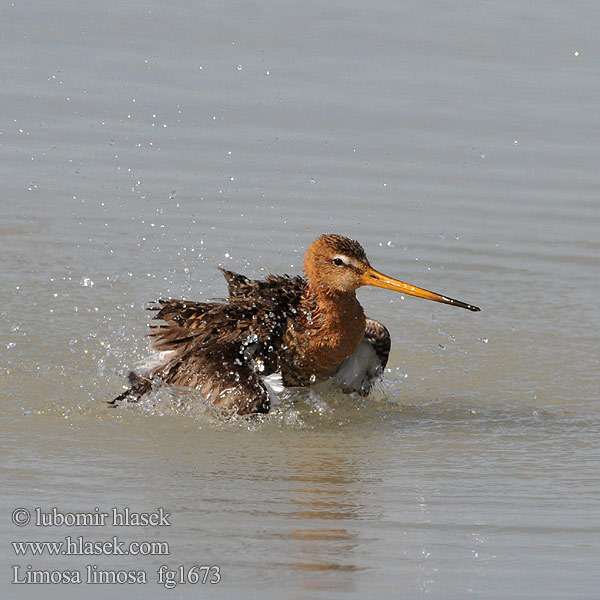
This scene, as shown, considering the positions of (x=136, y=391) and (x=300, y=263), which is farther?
(x=300, y=263)

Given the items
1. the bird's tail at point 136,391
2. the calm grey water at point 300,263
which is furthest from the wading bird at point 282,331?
the calm grey water at point 300,263

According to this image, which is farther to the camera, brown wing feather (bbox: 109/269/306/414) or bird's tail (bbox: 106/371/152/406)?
bird's tail (bbox: 106/371/152/406)

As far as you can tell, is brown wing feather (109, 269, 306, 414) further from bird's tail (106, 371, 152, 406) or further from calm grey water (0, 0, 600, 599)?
calm grey water (0, 0, 600, 599)

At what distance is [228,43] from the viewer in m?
12.8

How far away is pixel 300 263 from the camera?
9445mm

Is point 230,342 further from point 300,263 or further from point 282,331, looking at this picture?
point 300,263

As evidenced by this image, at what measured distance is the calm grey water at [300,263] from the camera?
537cm

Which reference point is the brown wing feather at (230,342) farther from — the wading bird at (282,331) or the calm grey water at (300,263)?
the calm grey water at (300,263)

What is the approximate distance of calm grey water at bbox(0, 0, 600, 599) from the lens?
5.37 meters

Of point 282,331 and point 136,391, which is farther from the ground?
point 282,331

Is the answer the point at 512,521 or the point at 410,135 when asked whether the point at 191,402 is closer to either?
the point at 512,521

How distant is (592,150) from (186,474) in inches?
247

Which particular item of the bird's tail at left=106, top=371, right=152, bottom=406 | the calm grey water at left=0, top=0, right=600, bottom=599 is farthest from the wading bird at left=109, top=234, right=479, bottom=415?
the calm grey water at left=0, top=0, right=600, bottom=599

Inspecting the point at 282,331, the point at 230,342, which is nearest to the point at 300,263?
the point at 282,331
